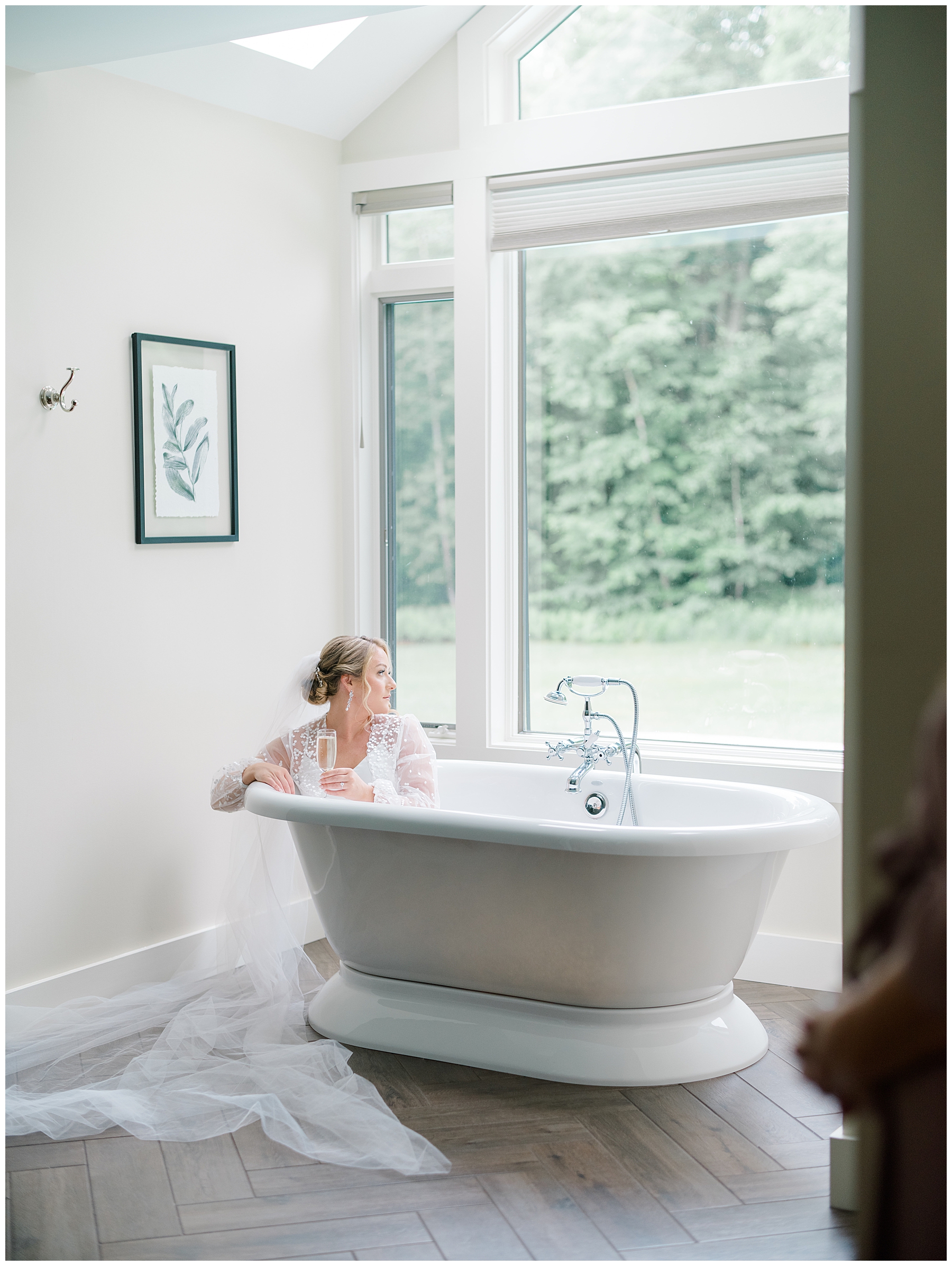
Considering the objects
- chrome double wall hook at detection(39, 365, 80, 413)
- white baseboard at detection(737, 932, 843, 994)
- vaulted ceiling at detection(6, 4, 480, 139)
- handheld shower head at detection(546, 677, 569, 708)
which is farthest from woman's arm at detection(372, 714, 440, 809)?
vaulted ceiling at detection(6, 4, 480, 139)

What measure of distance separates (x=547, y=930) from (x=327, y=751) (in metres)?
0.81

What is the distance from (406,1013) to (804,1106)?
1.05m

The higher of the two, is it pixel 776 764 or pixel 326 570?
pixel 326 570

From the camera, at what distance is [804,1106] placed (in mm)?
2705

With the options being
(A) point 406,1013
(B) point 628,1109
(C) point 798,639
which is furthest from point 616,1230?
(C) point 798,639

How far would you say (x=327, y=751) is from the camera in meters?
3.19

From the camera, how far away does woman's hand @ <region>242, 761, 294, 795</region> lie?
10.6ft

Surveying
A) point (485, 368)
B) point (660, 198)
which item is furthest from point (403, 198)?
point (660, 198)

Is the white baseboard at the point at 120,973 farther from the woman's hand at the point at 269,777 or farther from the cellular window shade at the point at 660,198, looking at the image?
the cellular window shade at the point at 660,198

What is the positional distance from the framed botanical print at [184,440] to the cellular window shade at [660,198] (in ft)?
3.61

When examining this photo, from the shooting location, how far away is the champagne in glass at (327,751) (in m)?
3.19

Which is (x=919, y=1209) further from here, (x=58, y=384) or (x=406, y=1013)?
(x=58, y=384)

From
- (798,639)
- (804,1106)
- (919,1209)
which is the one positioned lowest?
(804,1106)

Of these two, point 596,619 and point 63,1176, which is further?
point 596,619
